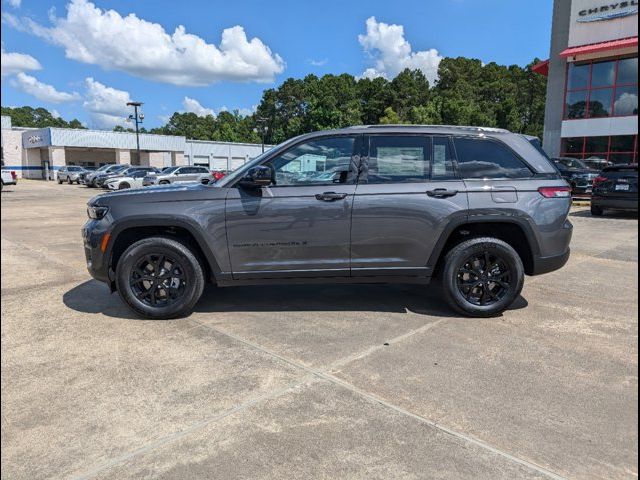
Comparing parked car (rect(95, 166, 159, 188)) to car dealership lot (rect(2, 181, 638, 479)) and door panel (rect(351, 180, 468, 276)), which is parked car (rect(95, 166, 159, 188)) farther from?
door panel (rect(351, 180, 468, 276))

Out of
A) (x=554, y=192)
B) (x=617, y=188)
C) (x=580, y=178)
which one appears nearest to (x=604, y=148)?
(x=580, y=178)

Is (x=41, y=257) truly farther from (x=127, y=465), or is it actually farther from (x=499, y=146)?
(x=499, y=146)

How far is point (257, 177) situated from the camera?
4352mm

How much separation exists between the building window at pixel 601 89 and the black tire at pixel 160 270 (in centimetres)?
2618

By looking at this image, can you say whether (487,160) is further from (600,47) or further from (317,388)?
(600,47)

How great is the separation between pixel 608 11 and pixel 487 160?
27.0m

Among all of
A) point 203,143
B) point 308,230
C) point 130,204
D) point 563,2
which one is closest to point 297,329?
point 308,230

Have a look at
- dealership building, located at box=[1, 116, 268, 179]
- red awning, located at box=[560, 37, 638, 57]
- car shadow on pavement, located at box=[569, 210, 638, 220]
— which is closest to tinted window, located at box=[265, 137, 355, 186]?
car shadow on pavement, located at box=[569, 210, 638, 220]

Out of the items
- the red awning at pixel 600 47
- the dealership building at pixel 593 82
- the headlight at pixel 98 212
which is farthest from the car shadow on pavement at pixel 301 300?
the red awning at pixel 600 47

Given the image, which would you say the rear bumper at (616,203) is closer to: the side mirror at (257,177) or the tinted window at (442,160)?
the tinted window at (442,160)

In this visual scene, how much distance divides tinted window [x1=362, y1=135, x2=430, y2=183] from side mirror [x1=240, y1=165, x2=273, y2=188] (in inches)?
36.5

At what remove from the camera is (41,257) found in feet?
24.8

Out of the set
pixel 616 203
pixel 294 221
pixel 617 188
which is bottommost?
pixel 616 203

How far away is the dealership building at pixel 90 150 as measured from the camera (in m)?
49.1
